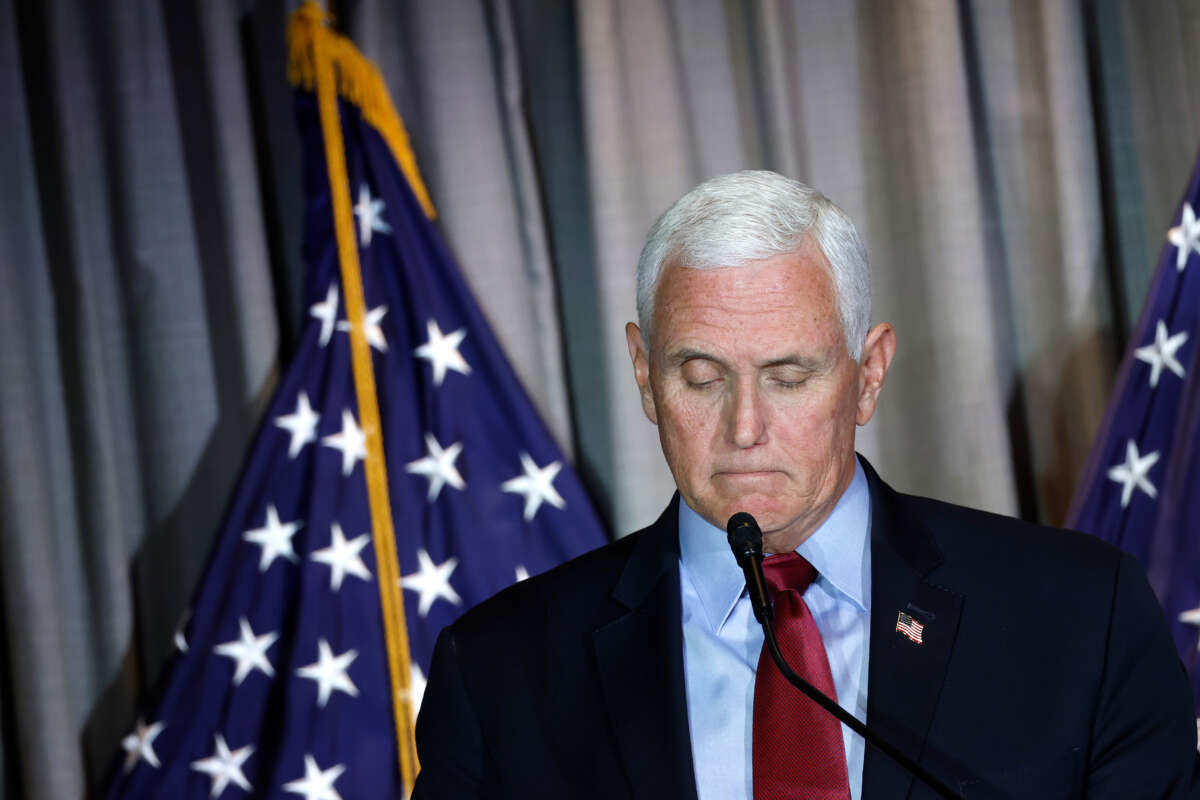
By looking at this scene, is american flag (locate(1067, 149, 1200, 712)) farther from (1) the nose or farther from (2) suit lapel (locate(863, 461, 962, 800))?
(1) the nose

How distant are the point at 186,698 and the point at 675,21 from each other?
6.27 feet

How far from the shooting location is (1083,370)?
2930mm

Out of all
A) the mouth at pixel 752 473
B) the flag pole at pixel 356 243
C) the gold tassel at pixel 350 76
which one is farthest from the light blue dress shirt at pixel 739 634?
the gold tassel at pixel 350 76

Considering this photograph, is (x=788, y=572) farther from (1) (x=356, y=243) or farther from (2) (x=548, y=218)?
(2) (x=548, y=218)

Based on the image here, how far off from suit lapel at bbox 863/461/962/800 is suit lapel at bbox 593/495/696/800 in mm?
214

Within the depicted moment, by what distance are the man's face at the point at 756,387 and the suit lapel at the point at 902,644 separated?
11cm

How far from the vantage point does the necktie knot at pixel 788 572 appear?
145 cm

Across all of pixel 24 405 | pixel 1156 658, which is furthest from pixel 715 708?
pixel 24 405

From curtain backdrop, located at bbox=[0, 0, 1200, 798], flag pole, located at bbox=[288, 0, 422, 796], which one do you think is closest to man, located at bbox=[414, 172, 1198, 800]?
flag pole, located at bbox=[288, 0, 422, 796]

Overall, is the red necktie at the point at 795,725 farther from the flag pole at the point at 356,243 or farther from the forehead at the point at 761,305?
the flag pole at the point at 356,243

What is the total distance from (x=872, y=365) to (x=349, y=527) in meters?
1.44

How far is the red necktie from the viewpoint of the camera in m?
1.34

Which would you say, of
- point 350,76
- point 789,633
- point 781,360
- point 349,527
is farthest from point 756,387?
point 350,76

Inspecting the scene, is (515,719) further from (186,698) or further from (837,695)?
(186,698)
